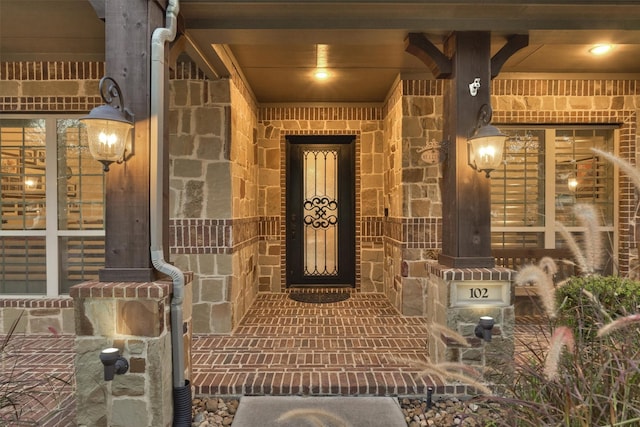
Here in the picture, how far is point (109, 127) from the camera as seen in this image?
2.33 metres

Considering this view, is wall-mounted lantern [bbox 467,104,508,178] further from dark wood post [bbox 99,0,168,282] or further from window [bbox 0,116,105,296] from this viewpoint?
window [bbox 0,116,105,296]

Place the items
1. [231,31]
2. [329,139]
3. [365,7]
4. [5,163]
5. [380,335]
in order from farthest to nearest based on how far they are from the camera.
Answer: [329,139] < [5,163] < [380,335] < [231,31] < [365,7]

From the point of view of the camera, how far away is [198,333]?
13.3ft

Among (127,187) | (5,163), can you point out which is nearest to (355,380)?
(127,187)

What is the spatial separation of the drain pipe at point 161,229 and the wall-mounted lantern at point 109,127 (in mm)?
164

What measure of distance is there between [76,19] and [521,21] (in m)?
3.50

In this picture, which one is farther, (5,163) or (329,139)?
(329,139)

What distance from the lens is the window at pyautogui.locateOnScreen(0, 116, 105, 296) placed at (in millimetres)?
4262

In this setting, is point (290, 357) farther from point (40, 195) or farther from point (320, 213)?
point (40, 195)

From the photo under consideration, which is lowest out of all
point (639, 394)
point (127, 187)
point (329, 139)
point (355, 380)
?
point (355, 380)

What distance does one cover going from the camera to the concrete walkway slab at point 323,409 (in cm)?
254

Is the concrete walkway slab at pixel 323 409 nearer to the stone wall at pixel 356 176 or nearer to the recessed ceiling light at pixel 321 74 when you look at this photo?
the stone wall at pixel 356 176

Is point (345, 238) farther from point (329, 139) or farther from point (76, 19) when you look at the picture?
point (76, 19)


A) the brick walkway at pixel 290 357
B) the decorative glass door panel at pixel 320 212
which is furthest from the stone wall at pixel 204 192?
the decorative glass door panel at pixel 320 212
